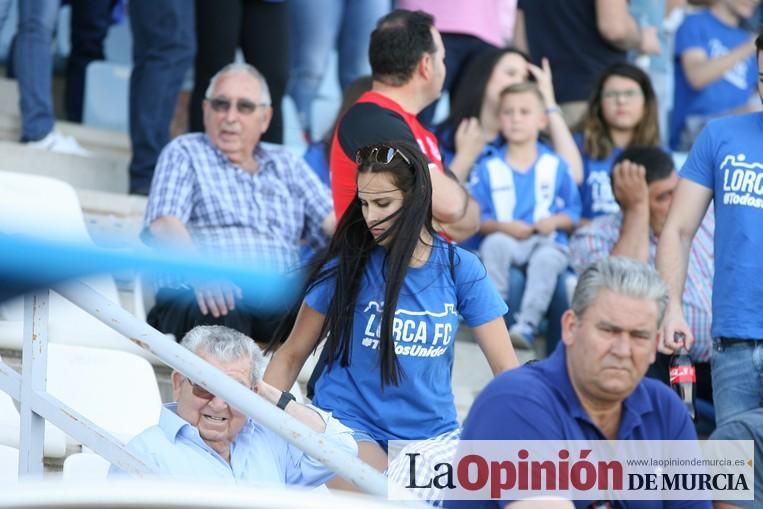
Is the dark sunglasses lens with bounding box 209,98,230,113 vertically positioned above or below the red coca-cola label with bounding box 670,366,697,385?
above

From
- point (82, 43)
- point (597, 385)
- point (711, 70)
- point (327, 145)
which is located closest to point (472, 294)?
point (597, 385)

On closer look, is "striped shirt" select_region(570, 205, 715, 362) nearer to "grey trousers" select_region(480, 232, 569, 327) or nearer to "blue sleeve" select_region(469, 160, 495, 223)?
"grey trousers" select_region(480, 232, 569, 327)

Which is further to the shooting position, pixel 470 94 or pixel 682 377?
pixel 470 94

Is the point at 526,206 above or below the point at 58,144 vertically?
below

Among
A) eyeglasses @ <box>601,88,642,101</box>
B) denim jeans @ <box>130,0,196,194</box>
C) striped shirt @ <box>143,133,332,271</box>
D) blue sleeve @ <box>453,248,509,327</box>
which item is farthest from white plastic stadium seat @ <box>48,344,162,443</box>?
eyeglasses @ <box>601,88,642,101</box>

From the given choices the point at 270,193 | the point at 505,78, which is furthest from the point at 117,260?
the point at 505,78

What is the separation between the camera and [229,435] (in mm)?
4051

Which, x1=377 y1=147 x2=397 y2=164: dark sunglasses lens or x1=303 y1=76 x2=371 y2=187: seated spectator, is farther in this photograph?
x1=303 y1=76 x2=371 y2=187: seated spectator

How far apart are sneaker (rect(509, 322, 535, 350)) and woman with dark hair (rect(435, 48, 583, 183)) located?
78cm

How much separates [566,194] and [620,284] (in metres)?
3.60

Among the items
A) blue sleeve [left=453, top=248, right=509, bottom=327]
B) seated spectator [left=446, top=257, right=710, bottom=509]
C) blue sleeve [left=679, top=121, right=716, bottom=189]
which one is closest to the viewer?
seated spectator [left=446, top=257, right=710, bottom=509]

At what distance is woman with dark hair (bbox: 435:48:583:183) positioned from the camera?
22.3 ft

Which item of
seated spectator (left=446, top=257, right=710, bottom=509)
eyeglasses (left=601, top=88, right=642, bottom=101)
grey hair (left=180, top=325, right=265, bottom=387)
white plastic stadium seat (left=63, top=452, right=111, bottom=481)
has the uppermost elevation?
eyeglasses (left=601, top=88, right=642, bottom=101)

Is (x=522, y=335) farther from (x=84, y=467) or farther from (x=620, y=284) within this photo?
(x=620, y=284)
